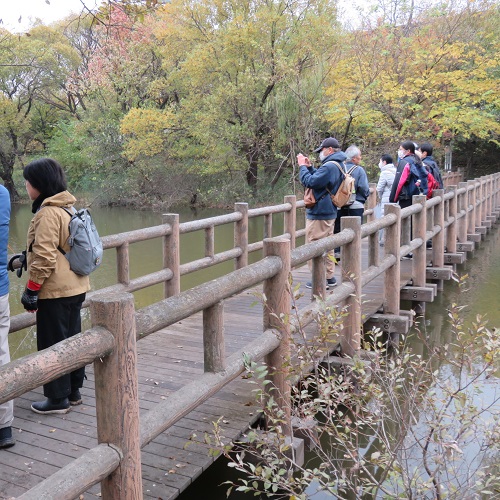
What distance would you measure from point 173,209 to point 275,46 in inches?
303

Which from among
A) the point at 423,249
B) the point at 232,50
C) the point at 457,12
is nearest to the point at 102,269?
the point at 423,249

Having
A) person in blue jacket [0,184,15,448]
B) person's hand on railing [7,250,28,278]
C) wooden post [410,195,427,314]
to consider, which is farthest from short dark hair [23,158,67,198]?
wooden post [410,195,427,314]

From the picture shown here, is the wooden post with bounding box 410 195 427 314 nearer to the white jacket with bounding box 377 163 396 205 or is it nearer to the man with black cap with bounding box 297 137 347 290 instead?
the white jacket with bounding box 377 163 396 205

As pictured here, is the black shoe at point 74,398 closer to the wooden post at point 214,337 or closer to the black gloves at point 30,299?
the black gloves at point 30,299

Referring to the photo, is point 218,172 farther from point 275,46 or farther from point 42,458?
point 42,458

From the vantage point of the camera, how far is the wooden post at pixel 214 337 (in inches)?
114

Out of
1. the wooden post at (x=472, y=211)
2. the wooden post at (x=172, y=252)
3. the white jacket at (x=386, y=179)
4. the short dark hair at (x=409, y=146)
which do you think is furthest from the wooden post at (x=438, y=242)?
the wooden post at (x=172, y=252)

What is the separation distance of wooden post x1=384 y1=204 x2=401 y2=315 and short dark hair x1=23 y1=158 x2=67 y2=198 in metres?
3.74

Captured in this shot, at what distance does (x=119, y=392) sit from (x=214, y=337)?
32.9 inches

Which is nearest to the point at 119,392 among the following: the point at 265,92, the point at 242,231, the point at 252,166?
the point at 242,231

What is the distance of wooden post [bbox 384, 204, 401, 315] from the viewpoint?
6125 mm

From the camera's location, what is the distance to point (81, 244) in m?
3.35

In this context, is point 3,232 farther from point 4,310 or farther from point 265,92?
point 265,92

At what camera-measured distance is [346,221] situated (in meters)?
4.72
